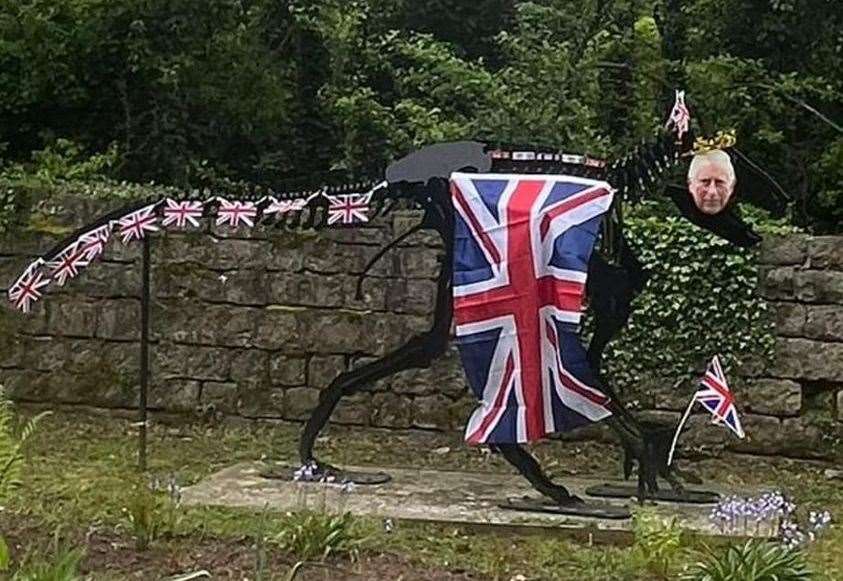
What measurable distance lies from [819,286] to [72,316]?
4.58 meters

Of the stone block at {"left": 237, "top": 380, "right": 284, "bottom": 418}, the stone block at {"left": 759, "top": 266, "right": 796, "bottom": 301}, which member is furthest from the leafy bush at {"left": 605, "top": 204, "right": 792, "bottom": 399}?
the stone block at {"left": 237, "top": 380, "right": 284, "bottom": 418}

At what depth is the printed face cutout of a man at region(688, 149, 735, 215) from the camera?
638 centimetres

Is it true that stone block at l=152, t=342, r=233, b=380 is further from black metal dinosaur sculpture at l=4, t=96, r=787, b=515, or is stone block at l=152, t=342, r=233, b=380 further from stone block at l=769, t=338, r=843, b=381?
stone block at l=769, t=338, r=843, b=381

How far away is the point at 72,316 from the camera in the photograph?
891 centimetres

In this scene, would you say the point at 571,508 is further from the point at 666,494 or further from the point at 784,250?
the point at 784,250

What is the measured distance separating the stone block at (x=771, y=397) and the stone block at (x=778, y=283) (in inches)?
18.8

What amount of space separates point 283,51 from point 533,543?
629 centimetres

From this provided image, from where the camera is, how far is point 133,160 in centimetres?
1058

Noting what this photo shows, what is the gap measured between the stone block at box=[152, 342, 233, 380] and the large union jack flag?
9.12ft

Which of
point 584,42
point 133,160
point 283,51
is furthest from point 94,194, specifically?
point 584,42

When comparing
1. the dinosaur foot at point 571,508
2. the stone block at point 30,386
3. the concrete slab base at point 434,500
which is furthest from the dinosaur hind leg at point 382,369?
the stone block at point 30,386

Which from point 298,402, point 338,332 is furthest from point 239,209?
point 298,402

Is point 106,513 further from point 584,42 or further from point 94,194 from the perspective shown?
point 584,42

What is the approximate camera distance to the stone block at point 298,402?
8648 millimetres
